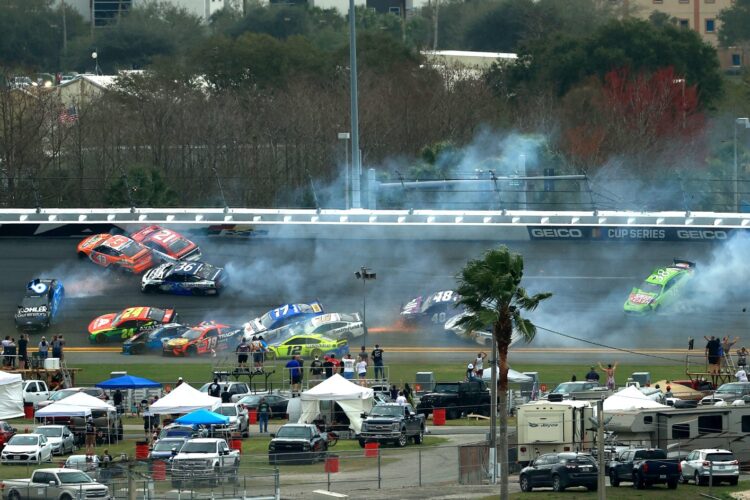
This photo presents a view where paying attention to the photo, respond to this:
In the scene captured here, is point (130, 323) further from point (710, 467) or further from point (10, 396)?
point (710, 467)

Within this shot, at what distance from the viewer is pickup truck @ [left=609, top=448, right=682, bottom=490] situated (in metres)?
38.7

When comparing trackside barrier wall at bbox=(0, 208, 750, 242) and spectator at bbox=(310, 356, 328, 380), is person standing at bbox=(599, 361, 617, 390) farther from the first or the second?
trackside barrier wall at bbox=(0, 208, 750, 242)

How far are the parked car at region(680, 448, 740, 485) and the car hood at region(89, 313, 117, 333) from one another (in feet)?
83.3

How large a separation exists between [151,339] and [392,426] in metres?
16.0

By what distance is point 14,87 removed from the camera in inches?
4604

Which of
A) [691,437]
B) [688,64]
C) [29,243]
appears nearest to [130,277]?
[29,243]

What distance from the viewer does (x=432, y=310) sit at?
59.8m

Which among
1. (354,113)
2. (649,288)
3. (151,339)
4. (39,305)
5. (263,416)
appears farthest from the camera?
(354,113)

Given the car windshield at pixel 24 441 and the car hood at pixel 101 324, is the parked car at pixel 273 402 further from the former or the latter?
the car hood at pixel 101 324

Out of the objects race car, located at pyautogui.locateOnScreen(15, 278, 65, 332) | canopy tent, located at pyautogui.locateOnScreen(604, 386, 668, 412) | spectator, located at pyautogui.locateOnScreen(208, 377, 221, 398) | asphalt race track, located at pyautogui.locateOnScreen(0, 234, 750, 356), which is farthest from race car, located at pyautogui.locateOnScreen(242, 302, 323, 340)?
canopy tent, located at pyautogui.locateOnScreen(604, 386, 668, 412)

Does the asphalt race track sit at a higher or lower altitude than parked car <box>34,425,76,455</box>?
higher

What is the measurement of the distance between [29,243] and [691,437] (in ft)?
101

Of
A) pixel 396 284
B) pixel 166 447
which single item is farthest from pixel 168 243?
pixel 166 447

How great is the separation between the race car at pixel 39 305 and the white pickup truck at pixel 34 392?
32.1ft
